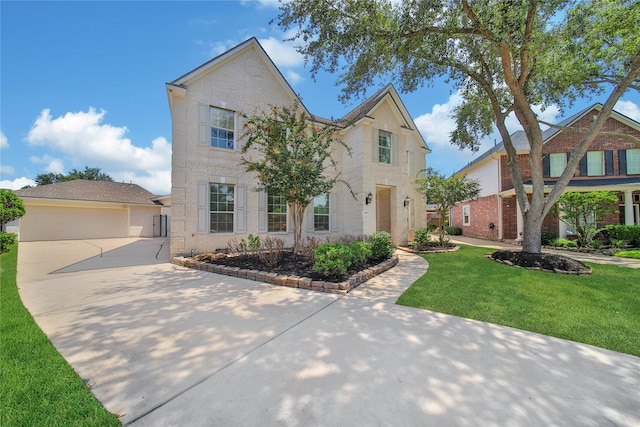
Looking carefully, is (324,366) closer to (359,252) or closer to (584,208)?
(359,252)

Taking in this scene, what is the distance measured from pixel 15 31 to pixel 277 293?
30.4 feet

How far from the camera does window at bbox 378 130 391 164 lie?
12.5 metres

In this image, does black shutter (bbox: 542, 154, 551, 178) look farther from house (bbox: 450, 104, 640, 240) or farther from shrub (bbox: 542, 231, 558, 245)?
shrub (bbox: 542, 231, 558, 245)

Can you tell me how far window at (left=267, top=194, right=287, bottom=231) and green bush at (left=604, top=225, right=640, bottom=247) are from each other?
15.5 meters

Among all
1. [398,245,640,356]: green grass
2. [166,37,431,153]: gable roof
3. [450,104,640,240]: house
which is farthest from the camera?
[450,104,640,240]: house

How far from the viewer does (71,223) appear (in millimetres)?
17734

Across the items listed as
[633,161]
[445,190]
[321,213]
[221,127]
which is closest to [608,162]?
[633,161]

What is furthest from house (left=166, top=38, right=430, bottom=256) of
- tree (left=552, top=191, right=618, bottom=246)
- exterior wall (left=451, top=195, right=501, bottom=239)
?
exterior wall (left=451, top=195, right=501, bottom=239)

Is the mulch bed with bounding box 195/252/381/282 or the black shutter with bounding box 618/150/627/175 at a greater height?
the black shutter with bounding box 618/150/627/175

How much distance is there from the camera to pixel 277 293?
500cm

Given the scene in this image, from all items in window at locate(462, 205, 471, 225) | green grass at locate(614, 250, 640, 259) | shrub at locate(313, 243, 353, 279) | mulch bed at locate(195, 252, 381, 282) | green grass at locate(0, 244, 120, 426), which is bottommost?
green grass at locate(614, 250, 640, 259)

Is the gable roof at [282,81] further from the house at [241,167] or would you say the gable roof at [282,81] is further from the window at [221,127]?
the window at [221,127]

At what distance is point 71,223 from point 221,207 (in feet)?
51.6

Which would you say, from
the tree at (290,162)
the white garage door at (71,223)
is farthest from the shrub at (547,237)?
the white garage door at (71,223)
